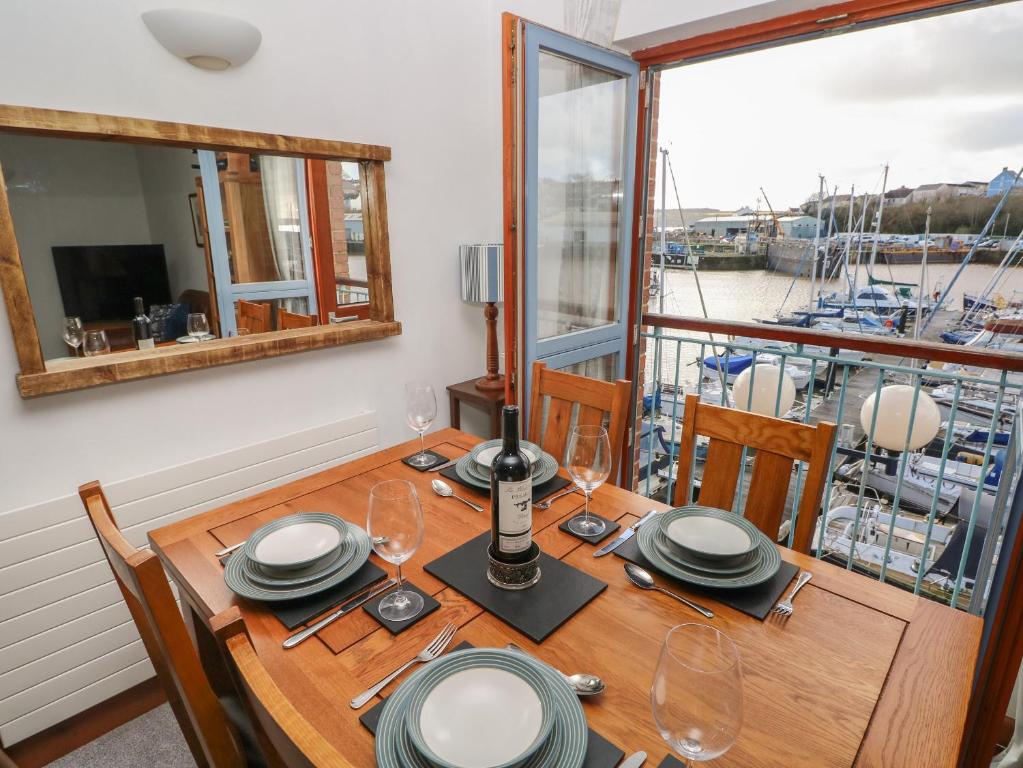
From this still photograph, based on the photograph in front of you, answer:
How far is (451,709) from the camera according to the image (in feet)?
2.46

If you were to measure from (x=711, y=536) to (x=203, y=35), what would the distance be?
196 centimetres

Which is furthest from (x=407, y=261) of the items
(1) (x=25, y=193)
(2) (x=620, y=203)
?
(1) (x=25, y=193)

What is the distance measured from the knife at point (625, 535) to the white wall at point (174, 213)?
2320 millimetres

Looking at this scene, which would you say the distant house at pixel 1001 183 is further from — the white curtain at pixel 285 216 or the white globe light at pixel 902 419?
the white curtain at pixel 285 216

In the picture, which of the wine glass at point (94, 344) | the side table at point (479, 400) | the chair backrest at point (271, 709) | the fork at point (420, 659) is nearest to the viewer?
the chair backrest at point (271, 709)

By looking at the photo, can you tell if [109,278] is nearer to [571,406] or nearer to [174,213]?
[174,213]

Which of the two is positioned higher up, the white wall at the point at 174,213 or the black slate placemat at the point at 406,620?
the white wall at the point at 174,213

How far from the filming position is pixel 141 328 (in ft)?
7.34

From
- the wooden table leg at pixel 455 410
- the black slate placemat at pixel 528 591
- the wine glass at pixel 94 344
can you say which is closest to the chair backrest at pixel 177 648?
the black slate placemat at pixel 528 591

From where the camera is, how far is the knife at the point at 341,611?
932 mm

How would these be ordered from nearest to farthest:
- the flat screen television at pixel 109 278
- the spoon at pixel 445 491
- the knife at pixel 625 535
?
the knife at pixel 625 535 → the spoon at pixel 445 491 → the flat screen television at pixel 109 278

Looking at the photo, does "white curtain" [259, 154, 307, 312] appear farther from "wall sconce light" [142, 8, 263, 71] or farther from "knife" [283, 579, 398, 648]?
"knife" [283, 579, 398, 648]

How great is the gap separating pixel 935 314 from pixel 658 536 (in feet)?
6.07

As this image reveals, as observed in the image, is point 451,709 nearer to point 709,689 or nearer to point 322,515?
point 709,689
